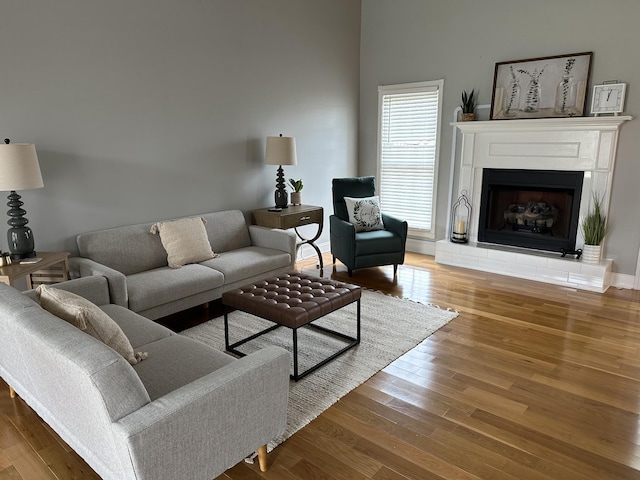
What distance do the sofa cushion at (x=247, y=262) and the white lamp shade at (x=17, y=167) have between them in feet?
4.71

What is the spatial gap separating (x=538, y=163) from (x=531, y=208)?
55 cm

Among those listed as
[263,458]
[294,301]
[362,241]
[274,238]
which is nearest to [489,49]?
[362,241]

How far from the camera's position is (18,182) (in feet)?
8.98

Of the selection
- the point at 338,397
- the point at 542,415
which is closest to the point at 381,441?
the point at 338,397

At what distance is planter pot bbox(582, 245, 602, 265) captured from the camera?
4277mm

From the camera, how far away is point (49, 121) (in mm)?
3203

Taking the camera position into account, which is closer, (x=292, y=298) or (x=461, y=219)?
(x=292, y=298)

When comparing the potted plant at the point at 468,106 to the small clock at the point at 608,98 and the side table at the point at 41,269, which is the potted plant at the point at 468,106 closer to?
the small clock at the point at 608,98

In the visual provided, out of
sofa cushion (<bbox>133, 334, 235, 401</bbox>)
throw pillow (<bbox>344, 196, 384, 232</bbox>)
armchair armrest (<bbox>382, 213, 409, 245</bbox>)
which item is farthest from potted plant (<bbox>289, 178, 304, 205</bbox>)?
sofa cushion (<bbox>133, 334, 235, 401</bbox>)

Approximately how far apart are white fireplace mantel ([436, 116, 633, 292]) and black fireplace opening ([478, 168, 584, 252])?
0.07 meters

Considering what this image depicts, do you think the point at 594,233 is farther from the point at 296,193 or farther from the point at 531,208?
the point at 296,193

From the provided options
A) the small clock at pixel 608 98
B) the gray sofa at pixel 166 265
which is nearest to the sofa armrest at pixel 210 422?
the gray sofa at pixel 166 265

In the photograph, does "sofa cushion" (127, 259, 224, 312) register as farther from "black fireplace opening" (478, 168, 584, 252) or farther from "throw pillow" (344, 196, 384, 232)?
"black fireplace opening" (478, 168, 584, 252)

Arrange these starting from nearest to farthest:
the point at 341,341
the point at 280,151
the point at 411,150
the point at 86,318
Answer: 1. the point at 86,318
2. the point at 341,341
3. the point at 280,151
4. the point at 411,150
